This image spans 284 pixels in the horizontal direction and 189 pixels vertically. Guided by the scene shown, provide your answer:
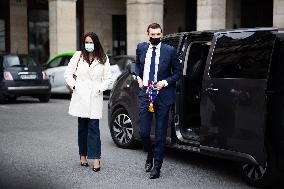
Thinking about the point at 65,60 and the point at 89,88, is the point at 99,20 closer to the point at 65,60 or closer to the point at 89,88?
the point at 65,60

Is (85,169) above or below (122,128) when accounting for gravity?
below

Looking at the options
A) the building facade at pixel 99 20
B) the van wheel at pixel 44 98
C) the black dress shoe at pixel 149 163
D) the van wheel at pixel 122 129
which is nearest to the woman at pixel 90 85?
the black dress shoe at pixel 149 163

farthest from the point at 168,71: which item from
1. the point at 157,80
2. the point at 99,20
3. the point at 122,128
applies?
the point at 99,20

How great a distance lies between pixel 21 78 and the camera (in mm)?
17172

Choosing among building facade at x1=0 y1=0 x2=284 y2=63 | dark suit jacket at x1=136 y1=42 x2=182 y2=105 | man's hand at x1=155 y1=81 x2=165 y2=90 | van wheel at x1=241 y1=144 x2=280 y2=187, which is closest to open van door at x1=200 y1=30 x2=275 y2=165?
van wheel at x1=241 y1=144 x2=280 y2=187

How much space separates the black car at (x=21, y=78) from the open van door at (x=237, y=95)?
428 inches

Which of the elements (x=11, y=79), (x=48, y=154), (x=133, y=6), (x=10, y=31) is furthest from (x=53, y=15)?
(x=48, y=154)

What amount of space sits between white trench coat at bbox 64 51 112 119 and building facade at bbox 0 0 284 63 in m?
18.1

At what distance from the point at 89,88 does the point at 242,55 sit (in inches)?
77.3

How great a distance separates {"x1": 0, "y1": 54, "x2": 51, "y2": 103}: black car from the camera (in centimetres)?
1694

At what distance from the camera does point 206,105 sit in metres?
6.90

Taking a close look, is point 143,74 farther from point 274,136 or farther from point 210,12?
point 210,12

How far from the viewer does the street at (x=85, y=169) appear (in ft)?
22.2

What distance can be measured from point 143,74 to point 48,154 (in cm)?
237
